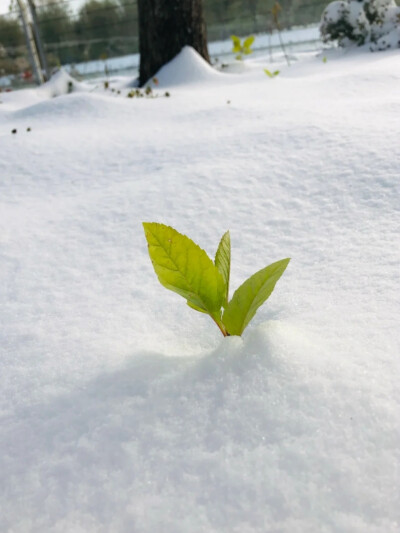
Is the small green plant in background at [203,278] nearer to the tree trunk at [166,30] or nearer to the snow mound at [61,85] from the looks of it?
the tree trunk at [166,30]

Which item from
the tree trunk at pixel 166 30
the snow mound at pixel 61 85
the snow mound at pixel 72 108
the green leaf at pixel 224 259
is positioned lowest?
the snow mound at pixel 61 85

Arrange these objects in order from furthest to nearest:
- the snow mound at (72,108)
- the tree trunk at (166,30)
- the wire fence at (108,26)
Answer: the wire fence at (108,26), the tree trunk at (166,30), the snow mound at (72,108)

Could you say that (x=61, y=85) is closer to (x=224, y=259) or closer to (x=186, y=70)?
(x=186, y=70)

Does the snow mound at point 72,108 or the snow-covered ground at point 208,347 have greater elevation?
the snow mound at point 72,108

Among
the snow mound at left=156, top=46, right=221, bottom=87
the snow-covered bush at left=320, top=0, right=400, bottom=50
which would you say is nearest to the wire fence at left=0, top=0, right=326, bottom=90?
the snow-covered bush at left=320, top=0, right=400, bottom=50

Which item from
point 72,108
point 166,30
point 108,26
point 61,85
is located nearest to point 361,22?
point 166,30

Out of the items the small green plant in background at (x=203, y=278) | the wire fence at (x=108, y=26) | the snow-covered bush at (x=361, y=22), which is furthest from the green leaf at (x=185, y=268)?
the wire fence at (x=108, y=26)

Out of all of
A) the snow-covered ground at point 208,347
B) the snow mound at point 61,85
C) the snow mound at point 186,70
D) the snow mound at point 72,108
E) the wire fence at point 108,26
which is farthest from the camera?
the wire fence at point 108,26

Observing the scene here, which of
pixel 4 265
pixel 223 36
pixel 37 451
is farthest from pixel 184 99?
pixel 223 36
